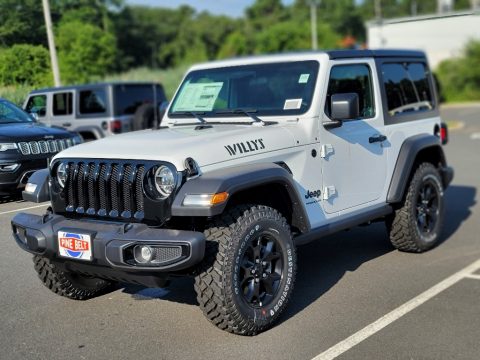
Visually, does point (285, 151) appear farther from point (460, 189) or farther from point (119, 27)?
point (119, 27)

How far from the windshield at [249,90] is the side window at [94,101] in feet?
21.6

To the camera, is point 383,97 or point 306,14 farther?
point 306,14

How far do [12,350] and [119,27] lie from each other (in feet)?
171

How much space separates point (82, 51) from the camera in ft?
48.0

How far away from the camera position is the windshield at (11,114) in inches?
275

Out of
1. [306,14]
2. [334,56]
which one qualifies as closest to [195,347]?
[334,56]

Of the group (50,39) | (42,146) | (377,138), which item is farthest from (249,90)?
(50,39)

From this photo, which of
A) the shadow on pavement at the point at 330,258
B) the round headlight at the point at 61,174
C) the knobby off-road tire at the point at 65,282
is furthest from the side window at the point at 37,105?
the shadow on pavement at the point at 330,258

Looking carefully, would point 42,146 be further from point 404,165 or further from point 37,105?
point 404,165

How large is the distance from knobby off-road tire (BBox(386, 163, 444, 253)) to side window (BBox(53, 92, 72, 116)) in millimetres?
7459

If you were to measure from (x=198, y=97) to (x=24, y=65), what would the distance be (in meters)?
4.42

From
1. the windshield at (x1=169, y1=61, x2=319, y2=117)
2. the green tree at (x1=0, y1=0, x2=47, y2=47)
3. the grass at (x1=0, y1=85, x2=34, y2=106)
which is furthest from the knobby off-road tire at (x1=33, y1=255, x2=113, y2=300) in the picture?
the green tree at (x1=0, y1=0, x2=47, y2=47)

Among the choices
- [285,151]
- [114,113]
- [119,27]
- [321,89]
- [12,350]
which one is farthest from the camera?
[119,27]

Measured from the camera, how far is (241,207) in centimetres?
424
